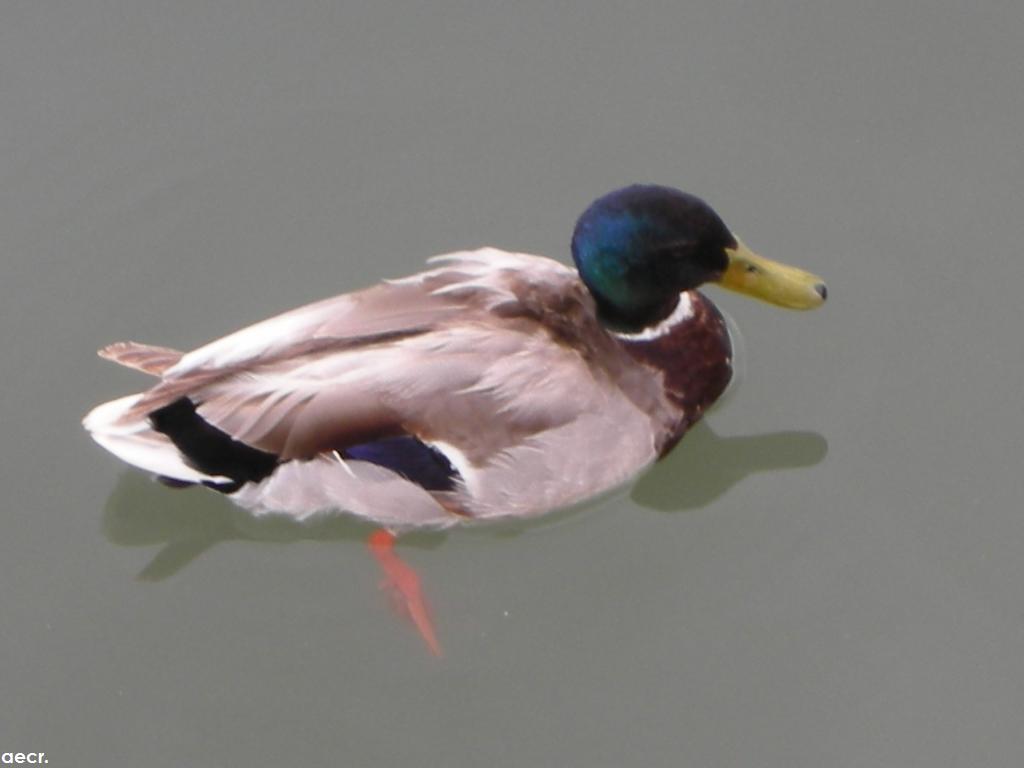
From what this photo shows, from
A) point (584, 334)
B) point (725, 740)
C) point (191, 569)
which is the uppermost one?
point (584, 334)

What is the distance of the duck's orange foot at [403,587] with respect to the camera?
18.1ft

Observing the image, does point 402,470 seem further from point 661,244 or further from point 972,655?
point 972,655

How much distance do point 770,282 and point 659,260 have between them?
0.41 metres

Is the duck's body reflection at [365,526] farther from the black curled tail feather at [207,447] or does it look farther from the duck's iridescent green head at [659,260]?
the duck's iridescent green head at [659,260]

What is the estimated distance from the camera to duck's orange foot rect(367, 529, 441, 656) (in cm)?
553

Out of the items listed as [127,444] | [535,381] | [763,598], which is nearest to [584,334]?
[535,381]

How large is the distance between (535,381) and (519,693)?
0.99 meters

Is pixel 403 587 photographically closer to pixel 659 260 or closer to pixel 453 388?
pixel 453 388

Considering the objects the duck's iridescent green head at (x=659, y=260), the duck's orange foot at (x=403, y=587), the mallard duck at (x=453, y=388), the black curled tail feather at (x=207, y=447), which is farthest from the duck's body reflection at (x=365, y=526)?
the duck's iridescent green head at (x=659, y=260)

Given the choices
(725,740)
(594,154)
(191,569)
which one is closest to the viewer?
(725,740)

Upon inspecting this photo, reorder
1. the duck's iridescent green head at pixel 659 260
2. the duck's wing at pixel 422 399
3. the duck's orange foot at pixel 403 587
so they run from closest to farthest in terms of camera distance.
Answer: the duck's wing at pixel 422 399 → the duck's iridescent green head at pixel 659 260 → the duck's orange foot at pixel 403 587

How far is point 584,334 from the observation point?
5.54 metres

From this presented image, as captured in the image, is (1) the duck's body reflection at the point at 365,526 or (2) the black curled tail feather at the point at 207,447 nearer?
(2) the black curled tail feather at the point at 207,447

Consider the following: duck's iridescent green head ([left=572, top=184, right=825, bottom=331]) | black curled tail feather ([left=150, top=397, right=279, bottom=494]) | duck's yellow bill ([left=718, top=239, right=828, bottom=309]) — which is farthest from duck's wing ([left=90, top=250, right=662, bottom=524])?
duck's yellow bill ([left=718, top=239, right=828, bottom=309])
